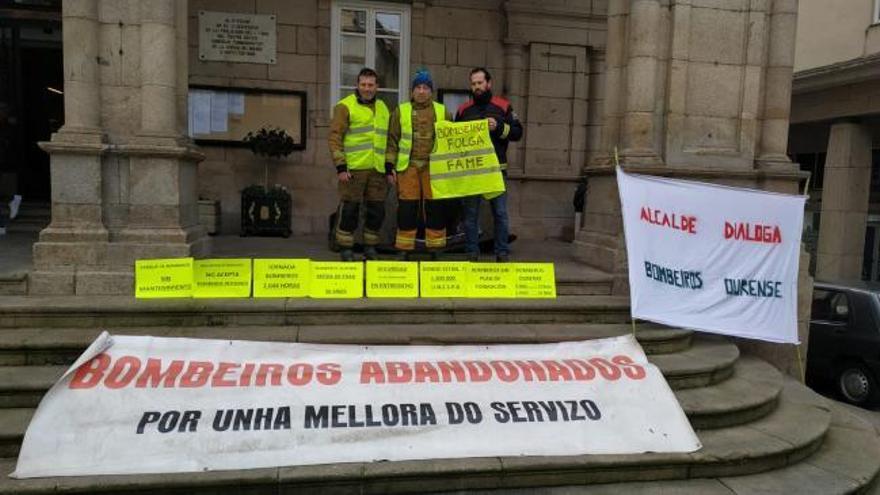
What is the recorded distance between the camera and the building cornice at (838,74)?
14.5 meters

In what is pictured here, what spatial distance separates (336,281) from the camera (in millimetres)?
5613

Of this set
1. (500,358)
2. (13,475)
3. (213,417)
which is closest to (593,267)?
(500,358)

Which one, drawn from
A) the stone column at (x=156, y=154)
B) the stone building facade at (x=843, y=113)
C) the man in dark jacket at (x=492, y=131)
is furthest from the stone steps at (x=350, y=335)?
the stone building facade at (x=843, y=113)

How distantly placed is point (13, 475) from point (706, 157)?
648cm

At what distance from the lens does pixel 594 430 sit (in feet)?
13.8

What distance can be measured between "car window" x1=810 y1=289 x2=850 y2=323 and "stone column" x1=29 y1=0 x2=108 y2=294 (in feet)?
29.6

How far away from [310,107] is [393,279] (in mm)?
4804

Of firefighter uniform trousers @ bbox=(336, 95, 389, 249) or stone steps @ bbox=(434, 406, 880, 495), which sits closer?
stone steps @ bbox=(434, 406, 880, 495)

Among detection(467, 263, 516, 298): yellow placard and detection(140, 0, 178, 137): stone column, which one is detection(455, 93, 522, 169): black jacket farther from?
detection(140, 0, 178, 137): stone column

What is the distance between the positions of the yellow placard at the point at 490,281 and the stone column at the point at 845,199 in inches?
531

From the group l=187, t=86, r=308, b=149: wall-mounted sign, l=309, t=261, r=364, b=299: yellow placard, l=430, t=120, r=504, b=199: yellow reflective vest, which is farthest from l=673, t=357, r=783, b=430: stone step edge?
l=187, t=86, r=308, b=149: wall-mounted sign

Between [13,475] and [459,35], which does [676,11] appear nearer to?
[459,35]

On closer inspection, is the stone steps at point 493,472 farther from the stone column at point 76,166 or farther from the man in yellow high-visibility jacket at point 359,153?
the man in yellow high-visibility jacket at point 359,153

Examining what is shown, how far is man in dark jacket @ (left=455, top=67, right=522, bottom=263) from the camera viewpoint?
627 centimetres
